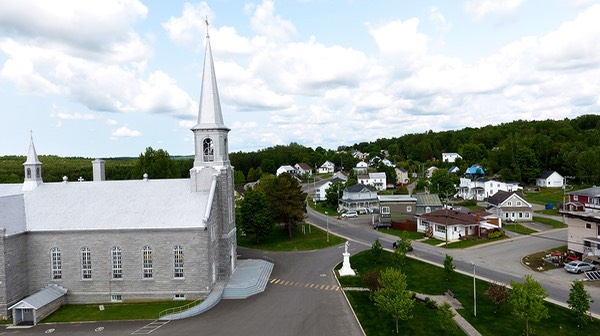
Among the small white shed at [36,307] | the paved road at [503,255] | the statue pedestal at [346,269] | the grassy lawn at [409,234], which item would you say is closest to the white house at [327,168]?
the paved road at [503,255]

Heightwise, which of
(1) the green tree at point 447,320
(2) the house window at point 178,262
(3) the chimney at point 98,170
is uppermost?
(3) the chimney at point 98,170

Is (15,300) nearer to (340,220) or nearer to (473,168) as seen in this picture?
(340,220)

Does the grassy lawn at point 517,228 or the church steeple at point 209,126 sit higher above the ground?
the church steeple at point 209,126

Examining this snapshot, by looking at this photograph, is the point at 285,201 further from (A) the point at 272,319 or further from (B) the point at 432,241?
(A) the point at 272,319

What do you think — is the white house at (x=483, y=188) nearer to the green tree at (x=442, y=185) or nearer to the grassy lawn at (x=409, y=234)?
the green tree at (x=442, y=185)

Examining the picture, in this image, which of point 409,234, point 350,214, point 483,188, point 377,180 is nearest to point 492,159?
point 483,188

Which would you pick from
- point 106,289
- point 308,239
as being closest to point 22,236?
point 106,289

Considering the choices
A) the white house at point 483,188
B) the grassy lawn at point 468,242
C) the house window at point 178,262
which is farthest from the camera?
the white house at point 483,188

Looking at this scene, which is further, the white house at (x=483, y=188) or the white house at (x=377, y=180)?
the white house at (x=377, y=180)
